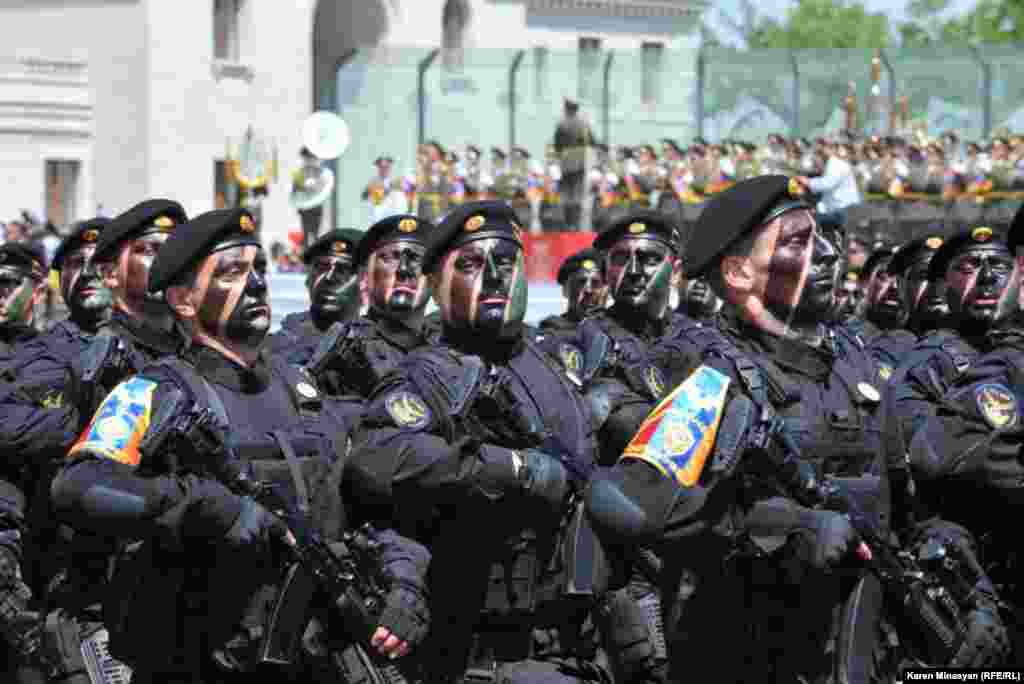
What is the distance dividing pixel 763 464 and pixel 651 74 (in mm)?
45135

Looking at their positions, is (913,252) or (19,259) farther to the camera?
(913,252)

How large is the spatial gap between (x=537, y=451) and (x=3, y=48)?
169ft

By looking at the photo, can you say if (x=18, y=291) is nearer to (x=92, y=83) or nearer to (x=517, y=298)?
(x=517, y=298)

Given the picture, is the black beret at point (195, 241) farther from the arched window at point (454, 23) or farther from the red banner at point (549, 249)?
the arched window at point (454, 23)

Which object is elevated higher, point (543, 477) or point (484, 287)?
point (484, 287)

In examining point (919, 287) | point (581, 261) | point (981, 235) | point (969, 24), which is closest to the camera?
point (981, 235)

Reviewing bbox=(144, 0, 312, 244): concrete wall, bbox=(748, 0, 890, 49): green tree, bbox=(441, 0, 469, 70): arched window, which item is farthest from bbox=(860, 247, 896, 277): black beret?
bbox=(748, 0, 890, 49): green tree

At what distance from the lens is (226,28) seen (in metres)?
60.8

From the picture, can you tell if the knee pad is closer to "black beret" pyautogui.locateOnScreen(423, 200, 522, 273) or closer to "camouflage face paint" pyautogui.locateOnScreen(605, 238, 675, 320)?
"black beret" pyautogui.locateOnScreen(423, 200, 522, 273)

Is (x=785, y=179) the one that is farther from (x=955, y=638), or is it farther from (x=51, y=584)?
(x=51, y=584)

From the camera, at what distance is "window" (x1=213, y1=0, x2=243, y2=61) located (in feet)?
199

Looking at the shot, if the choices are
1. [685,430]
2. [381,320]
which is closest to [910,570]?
[685,430]

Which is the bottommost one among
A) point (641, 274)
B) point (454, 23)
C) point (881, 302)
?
point (881, 302)

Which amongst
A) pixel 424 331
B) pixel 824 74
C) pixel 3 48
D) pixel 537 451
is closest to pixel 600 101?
pixel 824 74
